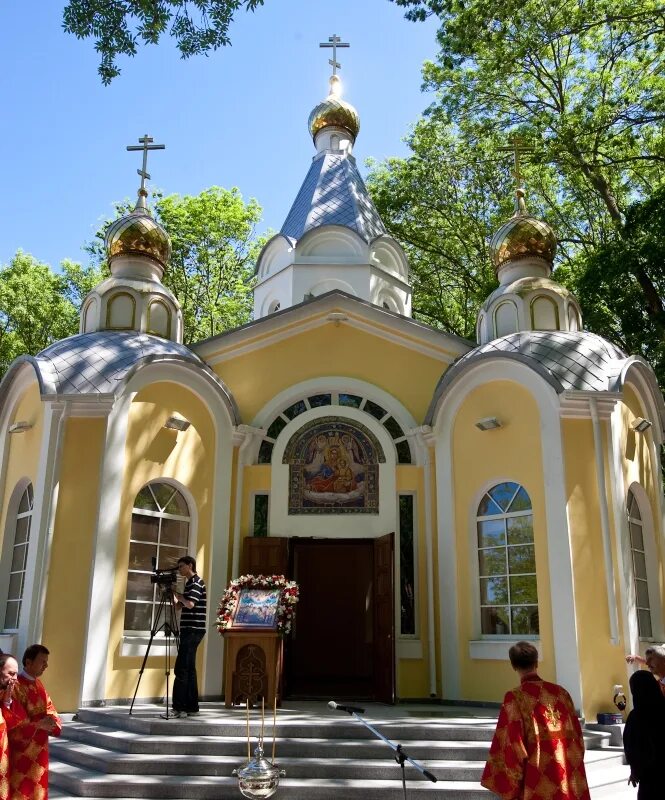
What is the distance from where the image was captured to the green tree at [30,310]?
22.3 meters

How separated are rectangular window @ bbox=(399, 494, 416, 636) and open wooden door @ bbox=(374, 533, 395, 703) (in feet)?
1.20

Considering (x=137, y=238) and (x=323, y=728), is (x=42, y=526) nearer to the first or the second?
(x=323, y=728)

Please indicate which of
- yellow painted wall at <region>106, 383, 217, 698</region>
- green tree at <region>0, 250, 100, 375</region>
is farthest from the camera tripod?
green tree at <region>0, 250, 100, 375</region>

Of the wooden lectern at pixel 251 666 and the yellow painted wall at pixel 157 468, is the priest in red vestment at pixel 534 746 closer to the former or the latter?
the wooden lectern at pixel 251 666

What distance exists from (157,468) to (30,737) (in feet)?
19.0

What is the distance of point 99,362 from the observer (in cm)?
1024

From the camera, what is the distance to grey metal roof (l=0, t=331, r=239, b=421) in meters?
9.80

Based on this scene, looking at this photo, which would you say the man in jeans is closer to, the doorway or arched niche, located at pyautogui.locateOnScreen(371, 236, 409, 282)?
the doorway

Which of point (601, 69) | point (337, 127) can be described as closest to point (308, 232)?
point (337, 127)

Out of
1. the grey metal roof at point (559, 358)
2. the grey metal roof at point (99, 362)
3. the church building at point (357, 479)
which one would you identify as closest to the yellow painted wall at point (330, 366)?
the church building at point (357, 479)

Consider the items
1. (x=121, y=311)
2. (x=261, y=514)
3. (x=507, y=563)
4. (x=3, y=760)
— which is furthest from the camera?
(x=121, y=311)

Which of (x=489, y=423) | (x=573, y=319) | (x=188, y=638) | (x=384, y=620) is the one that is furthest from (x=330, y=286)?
(x=188, y=638)

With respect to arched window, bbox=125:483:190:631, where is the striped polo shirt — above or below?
below

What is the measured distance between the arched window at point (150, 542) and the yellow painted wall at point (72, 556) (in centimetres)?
58
